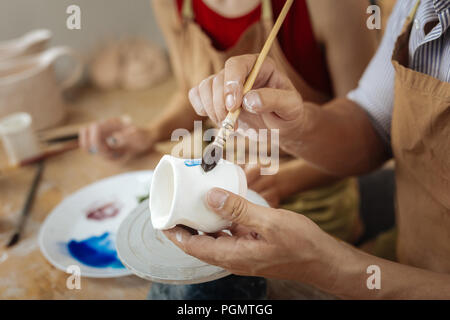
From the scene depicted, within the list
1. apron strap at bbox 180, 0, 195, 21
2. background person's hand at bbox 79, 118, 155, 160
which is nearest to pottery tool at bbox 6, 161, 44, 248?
background person's hand at bbox 79, 118, 155, 160

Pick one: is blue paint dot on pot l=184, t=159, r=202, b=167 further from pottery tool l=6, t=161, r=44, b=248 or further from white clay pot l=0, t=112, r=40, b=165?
white clay pot l=0, t=112, r=40, b=165

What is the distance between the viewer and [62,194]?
3.30 feet

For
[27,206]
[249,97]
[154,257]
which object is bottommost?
[27,206]

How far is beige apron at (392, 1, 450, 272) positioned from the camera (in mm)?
631

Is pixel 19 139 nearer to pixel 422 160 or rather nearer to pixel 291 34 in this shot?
pixel 291 34

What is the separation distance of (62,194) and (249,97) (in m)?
0.65

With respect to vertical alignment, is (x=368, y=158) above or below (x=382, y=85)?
below

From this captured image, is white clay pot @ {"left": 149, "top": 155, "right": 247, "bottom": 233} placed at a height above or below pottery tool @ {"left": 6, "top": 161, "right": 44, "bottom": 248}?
above

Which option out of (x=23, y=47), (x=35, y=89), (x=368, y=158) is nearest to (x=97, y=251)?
(x=368, y=158)

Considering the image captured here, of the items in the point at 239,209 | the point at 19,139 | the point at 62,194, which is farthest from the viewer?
the point at 19,139

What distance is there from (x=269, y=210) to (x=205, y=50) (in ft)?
2.25

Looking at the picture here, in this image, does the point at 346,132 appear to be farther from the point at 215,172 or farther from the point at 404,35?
the point at 215,172

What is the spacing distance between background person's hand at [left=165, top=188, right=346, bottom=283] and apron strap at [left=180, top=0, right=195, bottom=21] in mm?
728

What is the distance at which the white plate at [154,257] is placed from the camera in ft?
1.85
